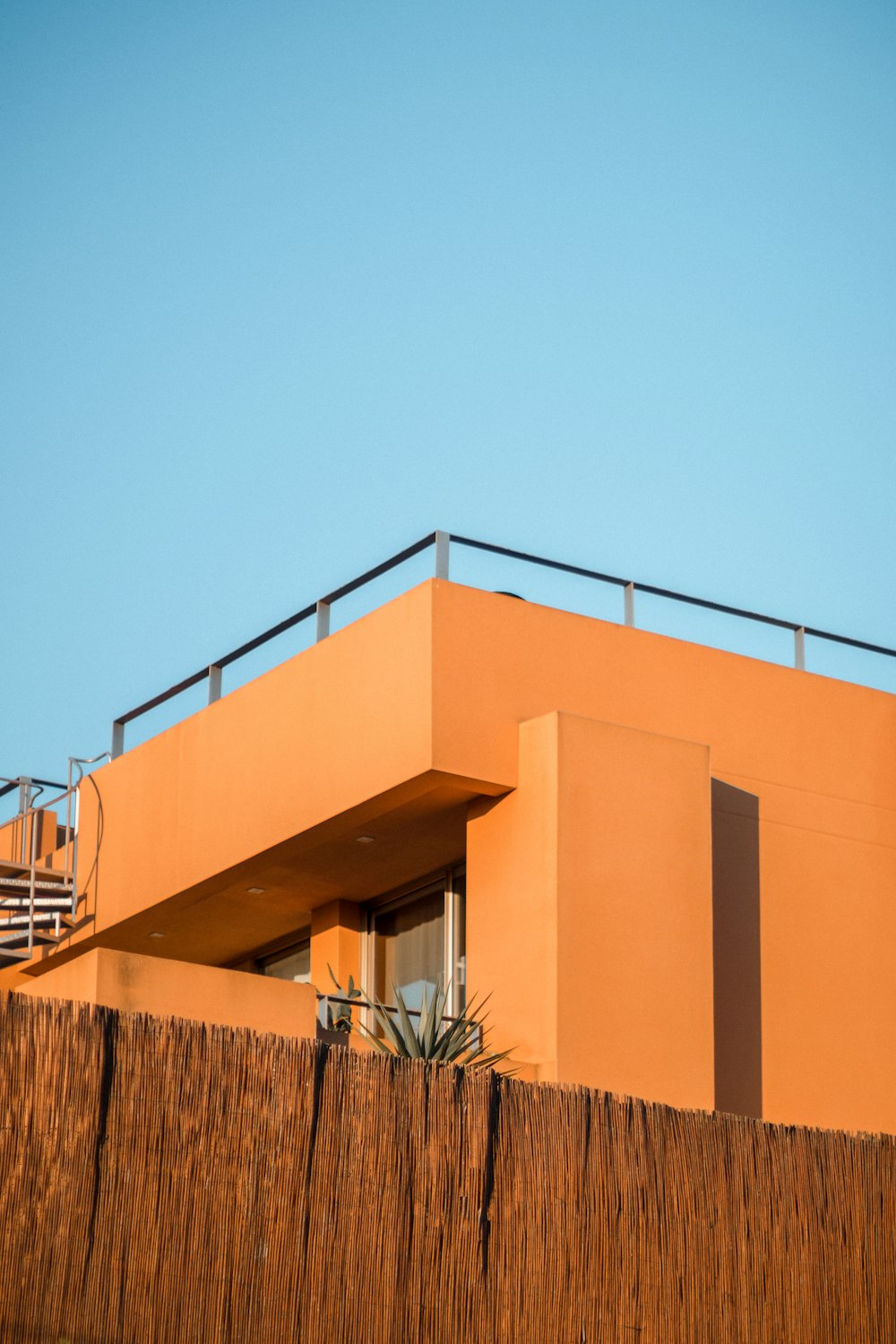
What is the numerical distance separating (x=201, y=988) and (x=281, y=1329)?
14.8ft

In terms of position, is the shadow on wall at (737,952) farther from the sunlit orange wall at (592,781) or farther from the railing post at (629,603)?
the railing post at (629,603)

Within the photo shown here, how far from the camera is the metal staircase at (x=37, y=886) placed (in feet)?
56.4

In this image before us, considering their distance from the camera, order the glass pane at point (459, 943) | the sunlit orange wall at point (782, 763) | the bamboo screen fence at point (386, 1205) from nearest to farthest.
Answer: the bamboo screen fence at point (386, 1205)
the sunlit orange wall at point (782, 763)
the glass pane at point (459, 943)

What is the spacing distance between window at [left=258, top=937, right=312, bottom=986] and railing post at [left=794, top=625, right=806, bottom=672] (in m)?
5.12

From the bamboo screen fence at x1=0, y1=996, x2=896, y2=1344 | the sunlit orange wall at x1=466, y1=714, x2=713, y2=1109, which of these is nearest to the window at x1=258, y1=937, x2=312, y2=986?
the sunlit orange wall at x1=466, y1=714, x2=713, y2=1109

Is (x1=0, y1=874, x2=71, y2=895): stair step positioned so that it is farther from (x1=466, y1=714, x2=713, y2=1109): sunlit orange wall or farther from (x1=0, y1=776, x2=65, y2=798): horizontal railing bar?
(x1=466, y1=714, x2=713, y2=1109): sunlit orange wall

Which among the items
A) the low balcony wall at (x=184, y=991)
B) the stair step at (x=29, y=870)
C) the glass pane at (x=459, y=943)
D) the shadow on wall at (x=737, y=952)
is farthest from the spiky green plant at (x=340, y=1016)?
the stair step at (x=29, y=870)

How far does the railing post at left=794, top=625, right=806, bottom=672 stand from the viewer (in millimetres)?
15141

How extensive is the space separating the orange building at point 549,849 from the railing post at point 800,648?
3 cm

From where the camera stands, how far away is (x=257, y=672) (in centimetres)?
1518

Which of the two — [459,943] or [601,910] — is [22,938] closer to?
[459,943]

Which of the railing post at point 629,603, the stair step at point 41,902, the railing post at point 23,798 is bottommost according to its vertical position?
the stair step at point 41,902

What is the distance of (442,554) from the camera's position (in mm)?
13477

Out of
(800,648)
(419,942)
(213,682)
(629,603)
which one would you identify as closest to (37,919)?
(213,682)
